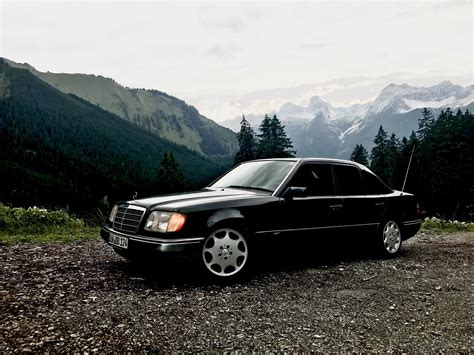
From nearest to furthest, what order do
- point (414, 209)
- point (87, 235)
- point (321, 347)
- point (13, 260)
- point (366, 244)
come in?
point (321, 347), point (13, 260), point (366, 244), point (414, 209), point (87, 235)

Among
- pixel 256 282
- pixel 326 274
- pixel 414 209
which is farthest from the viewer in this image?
pixel 414 209

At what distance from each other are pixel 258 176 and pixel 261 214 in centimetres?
101

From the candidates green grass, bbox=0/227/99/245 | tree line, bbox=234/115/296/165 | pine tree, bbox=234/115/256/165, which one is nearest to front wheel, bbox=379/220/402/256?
green grass, bbox=0/227/99/245

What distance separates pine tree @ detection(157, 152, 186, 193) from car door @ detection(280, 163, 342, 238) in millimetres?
49741

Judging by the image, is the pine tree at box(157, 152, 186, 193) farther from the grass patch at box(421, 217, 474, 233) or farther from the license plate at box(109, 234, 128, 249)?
the license plate at box(109, 234, 128, 249)

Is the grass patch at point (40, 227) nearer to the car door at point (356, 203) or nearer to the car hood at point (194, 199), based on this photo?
the car hood at point (194, 199)

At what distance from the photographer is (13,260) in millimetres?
6508

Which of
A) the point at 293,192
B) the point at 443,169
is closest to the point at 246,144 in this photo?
the point at 443,169

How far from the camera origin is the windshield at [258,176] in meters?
6.33

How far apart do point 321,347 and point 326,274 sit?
251 centimetres

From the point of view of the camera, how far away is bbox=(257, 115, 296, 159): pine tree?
49.3m

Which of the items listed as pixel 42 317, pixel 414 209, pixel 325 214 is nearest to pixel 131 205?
pixel 42 317

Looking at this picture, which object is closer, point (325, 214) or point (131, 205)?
point (131, 205)

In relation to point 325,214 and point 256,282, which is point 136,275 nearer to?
point 256,282
